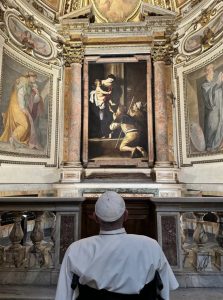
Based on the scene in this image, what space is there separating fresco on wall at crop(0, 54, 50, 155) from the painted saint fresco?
299 centimetres

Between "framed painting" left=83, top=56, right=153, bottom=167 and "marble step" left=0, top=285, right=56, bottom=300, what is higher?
"framed painting" left=83, top=56, right=153, bottom=167

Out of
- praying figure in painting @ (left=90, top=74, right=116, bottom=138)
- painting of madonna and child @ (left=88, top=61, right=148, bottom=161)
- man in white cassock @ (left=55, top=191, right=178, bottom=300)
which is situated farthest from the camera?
praying figure in painting @ (left=90, top=74, right=116, bottom=138)

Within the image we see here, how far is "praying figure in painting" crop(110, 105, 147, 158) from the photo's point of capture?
A: 8.04 meters

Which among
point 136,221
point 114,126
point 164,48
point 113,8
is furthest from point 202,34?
point 136,221

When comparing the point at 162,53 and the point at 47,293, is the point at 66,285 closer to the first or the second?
the point at 47,293

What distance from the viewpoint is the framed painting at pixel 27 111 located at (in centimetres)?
674

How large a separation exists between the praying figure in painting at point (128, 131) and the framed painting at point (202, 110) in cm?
131

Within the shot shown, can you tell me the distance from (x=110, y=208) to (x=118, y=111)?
7.12m

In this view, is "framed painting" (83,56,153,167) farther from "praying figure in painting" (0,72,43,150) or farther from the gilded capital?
"praying figure in painting" (0,72,43,150)

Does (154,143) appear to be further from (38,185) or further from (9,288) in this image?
(9,288)

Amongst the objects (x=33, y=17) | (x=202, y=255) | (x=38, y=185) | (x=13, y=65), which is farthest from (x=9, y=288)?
(x=33, y=17)

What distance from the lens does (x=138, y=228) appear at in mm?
3586

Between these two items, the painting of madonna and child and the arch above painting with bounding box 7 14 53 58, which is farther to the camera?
the painting of madonna and child

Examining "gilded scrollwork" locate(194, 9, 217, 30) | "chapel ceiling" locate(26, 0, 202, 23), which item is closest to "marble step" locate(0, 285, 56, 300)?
"gilded scrollwork" locate(194, 9, 217, 30)
